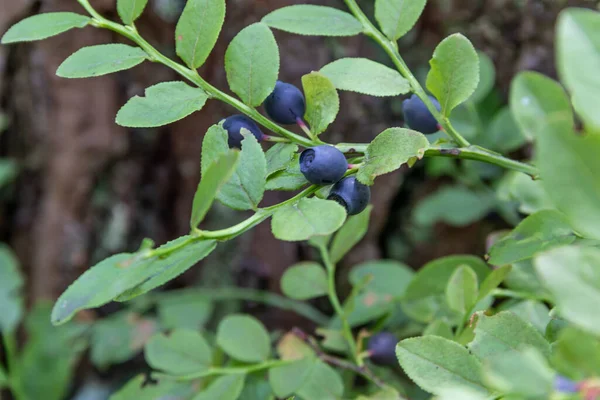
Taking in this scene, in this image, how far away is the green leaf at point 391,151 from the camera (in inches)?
21.0

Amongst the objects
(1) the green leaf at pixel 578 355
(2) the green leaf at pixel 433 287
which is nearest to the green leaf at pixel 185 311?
(2) the green leaf at pixel 433 287

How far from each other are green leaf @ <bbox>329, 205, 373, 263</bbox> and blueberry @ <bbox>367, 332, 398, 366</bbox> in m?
0.19

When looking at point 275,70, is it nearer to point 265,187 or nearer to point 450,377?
point 265,187

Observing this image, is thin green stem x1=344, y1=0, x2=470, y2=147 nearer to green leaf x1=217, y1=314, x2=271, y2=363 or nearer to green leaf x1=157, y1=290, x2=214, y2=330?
green leaf x1=217, y1=314, x2=271, y2=363

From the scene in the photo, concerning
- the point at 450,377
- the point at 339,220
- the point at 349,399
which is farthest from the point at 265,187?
the point at 349,399

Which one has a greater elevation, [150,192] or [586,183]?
[586,183]

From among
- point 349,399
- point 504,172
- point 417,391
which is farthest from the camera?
point 504,172

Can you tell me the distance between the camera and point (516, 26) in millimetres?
1403

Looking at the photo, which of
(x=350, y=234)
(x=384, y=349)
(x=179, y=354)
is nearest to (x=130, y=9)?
(x=350, y=234)

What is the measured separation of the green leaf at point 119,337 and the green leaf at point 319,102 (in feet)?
3.14

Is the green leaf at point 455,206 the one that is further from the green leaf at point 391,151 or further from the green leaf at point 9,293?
the green leaf at point 9,293

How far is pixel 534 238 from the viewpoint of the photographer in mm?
588

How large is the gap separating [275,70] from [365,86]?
0.31ft

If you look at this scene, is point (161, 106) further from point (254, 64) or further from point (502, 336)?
point (502, 336)
